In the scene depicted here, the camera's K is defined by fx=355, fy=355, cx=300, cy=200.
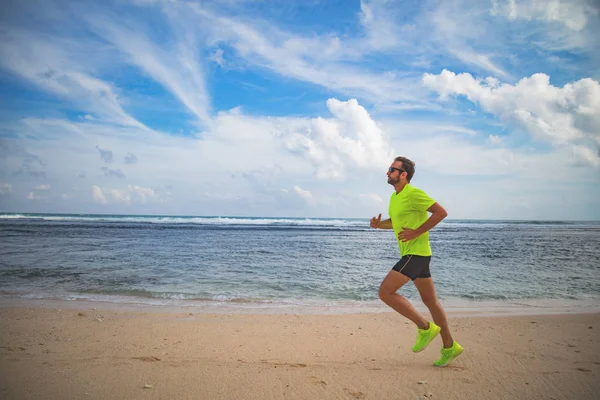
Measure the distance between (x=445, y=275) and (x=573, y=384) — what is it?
7.71 m

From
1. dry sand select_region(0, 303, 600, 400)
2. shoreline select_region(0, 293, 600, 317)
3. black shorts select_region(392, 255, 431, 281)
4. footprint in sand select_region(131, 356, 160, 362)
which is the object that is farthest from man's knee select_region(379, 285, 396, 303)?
shoreline select_region(0, 293, 600, 317)

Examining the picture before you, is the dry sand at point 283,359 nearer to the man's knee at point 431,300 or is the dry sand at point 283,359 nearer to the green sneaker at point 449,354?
the green sneaker at point 449,354

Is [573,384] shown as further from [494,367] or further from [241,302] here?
[241,302]

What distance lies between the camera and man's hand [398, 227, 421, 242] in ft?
11.7

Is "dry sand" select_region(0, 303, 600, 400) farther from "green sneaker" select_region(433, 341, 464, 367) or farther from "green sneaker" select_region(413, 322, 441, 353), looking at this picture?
"green sneaker" select_region(413, 322, 441, 353)

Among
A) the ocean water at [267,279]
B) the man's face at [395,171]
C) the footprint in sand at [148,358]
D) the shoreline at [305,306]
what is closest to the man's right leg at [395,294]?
the man's face at [395,171]

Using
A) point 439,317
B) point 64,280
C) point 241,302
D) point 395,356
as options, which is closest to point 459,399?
point 439,317

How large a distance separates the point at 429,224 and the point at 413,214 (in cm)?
26

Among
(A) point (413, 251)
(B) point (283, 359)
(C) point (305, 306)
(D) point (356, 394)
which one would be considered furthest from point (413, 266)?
(C) point (305, 306)

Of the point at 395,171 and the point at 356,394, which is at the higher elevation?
the point at 395,171

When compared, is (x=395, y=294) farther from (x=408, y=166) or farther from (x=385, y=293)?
(x=408, y=166)

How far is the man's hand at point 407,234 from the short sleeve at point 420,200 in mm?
242

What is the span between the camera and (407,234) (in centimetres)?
364

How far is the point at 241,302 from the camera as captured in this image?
7.62 meters
